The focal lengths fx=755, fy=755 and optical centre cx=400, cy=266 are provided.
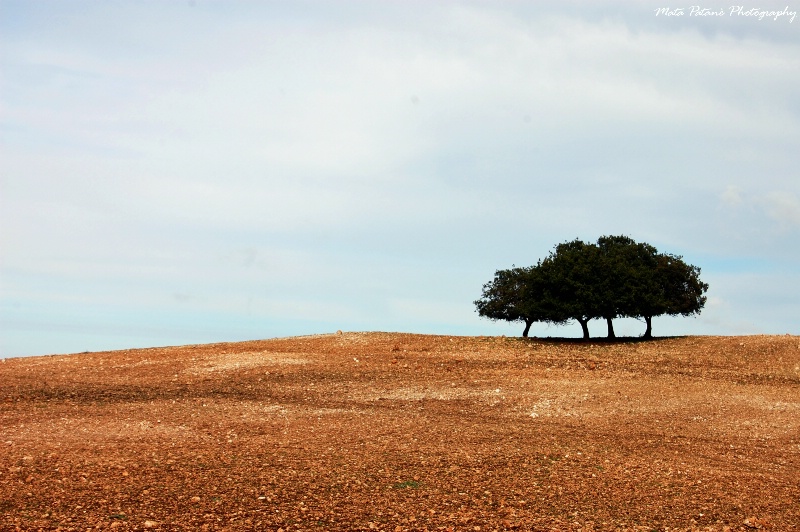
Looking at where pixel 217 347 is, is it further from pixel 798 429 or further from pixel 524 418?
pixel 798 429

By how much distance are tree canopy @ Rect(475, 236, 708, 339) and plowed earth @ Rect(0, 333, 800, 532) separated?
5911 millimetres

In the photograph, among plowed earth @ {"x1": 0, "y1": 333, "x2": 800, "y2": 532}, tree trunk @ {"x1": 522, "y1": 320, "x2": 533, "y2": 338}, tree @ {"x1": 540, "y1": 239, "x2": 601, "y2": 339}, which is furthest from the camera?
tree trunk @ {"x1": 522, "y1": 320, "x2": 533, "y2": 338}

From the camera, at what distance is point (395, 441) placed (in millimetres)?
14719

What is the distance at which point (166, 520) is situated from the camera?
31.9 ft

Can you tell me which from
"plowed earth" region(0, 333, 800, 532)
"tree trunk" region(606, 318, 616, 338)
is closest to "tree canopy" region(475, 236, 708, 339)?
"tree trunk" region(606, 318, 616, 338)

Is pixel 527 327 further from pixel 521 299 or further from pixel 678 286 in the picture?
pixel 678 286

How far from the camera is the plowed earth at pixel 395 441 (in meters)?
10.6

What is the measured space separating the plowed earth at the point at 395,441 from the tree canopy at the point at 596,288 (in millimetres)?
5911

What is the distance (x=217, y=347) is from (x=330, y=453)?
1596 centimetres

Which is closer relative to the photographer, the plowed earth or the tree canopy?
the plowed earth

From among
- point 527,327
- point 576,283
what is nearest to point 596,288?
point 576,283

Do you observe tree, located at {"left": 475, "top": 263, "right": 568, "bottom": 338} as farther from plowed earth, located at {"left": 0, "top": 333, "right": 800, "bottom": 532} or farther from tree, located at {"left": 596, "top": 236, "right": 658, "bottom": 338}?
plowed earth, located at {"left": 0, "top": 333, "right": 800, "bottom": 532}

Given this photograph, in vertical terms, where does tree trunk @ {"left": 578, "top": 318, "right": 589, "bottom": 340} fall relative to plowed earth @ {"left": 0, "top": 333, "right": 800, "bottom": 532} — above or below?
above

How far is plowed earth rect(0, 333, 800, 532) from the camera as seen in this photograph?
10562 millimetres
